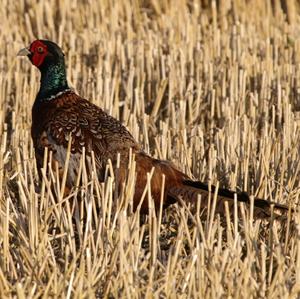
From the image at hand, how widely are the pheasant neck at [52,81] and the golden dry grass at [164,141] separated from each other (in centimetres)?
38

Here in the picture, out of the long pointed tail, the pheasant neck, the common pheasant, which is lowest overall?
the long pointed tail

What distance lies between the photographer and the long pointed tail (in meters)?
4.64

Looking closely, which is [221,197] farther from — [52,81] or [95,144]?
[52,81]

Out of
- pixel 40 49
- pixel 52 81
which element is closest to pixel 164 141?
pixel 52 81

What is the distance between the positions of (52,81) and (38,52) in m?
0.28

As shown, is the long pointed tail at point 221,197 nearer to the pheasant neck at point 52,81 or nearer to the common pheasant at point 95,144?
the common pheasant at point 95,144

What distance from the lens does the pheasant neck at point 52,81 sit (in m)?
5.82

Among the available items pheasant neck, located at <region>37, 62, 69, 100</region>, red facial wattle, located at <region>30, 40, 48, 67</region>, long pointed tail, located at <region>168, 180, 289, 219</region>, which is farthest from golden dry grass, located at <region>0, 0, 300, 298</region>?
red facial wattle, located at <region>30, 40, 48, 67</region>

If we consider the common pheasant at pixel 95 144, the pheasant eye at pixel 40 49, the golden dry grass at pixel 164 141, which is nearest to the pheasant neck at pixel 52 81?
the common pheasant at pixel 95 144

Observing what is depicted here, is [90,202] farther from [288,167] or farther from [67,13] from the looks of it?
[67,13]

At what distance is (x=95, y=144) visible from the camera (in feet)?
17.4

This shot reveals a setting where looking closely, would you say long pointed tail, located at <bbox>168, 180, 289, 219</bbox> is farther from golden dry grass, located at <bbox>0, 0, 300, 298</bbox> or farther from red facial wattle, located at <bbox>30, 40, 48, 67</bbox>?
red facial wattle, located at <bbox>30, 40, 48, 67</bbox>

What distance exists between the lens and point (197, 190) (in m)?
4.98

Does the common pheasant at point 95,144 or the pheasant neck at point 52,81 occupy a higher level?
the pheasant neck at point 52,81
